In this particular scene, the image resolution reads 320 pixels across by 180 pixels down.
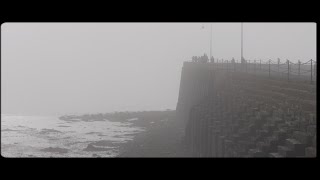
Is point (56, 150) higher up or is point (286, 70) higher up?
point (286, 70)

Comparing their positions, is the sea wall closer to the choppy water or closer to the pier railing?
the pier railing

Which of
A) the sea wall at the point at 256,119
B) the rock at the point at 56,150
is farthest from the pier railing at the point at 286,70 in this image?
the rock at the point at 56,150

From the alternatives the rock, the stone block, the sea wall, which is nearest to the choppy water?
the rock

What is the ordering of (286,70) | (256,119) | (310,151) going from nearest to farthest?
(310,151), (256,119), (286,70)

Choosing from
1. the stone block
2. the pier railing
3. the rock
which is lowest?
the rock

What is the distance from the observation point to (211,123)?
2042 cm

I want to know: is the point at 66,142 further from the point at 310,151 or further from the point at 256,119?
the point at 310,151

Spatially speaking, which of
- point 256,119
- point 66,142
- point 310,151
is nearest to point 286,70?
point 256,119

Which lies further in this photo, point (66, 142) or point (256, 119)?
point (66, 142)
